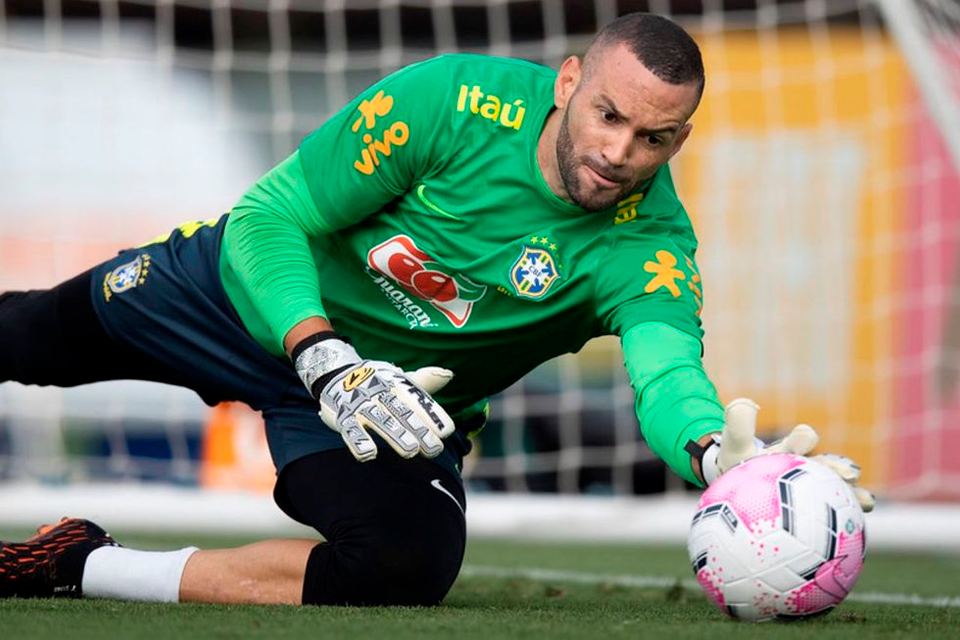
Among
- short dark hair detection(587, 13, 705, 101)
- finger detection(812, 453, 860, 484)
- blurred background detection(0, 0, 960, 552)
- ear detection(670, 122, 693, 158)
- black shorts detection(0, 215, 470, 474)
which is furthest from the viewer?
blurred background detection(0, 0, 960, 552)

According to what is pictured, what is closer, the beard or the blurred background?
the beard

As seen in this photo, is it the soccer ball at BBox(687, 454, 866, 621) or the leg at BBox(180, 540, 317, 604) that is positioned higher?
the soccer ball at BBox(687, 454, 866, 621)

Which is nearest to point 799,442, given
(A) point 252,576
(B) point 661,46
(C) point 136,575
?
(B) point 661,46

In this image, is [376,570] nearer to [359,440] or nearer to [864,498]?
[359,440]

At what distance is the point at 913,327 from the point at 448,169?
5403 mm

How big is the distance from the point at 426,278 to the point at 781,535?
1112 millimetres

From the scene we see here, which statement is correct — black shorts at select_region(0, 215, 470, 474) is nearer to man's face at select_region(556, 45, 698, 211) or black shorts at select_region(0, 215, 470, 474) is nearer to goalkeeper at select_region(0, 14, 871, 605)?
goalkeeper at select_region(0, 14, 871, 605)

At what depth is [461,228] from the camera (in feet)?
11.1

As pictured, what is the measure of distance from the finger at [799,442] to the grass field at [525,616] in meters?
0.32

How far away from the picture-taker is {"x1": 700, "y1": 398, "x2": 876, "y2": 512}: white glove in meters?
2.62

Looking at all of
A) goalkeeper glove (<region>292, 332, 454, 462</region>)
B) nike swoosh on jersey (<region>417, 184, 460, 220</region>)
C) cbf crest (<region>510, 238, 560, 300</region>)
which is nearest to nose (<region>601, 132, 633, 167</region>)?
cbf crest (<region>510, 238, 560, 300</region>)

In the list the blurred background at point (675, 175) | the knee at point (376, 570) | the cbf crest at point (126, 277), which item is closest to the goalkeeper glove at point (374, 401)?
the knee at point (376, 570)

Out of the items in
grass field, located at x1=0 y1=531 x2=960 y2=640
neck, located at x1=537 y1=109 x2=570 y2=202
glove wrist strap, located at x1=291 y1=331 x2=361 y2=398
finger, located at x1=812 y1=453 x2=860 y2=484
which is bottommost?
grass field, located at x1=0 y1=531 x2=960 y2=640

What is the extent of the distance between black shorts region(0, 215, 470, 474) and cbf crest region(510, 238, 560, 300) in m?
0.50
